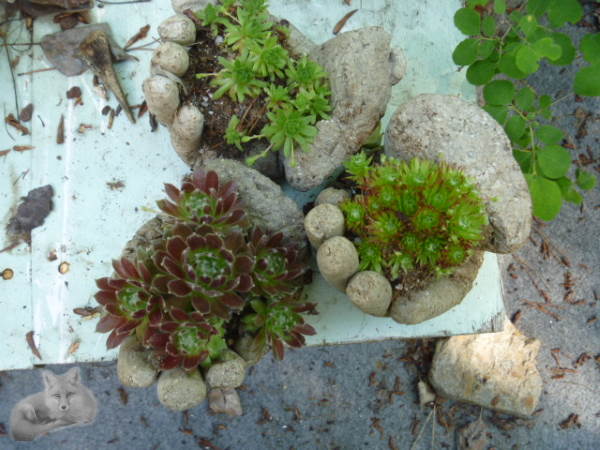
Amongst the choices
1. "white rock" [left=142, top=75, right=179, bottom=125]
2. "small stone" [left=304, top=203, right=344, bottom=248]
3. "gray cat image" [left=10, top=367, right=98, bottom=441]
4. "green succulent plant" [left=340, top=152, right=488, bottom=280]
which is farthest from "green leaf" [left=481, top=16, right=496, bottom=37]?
"gray cat image" [left=10, top=367, right=98, bottom=441]

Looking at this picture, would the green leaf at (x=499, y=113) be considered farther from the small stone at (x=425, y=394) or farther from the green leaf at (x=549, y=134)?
→ the small stone at (x=425, y=394)

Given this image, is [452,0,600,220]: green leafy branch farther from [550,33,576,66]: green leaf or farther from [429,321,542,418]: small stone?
[429,321,542,418]: small stone

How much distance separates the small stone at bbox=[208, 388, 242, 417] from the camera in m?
2.51

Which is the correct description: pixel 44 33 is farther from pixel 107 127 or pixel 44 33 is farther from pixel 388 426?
pixel 388 426

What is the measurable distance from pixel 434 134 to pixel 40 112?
174 centimetres

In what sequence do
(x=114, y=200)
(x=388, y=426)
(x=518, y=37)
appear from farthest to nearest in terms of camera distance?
(x=388, y=426)
(x=114, y=200)
(x=518, y=37)

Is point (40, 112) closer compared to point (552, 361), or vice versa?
point (40, 112)

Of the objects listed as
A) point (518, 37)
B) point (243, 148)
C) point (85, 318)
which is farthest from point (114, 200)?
point (518, 37)

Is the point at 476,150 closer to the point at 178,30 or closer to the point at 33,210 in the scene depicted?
the point at 178,30

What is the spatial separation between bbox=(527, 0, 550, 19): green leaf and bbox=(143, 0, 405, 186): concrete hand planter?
1.66 ft

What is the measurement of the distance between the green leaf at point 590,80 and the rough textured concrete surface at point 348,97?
24.8 inches

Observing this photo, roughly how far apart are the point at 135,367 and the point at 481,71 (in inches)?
62.8

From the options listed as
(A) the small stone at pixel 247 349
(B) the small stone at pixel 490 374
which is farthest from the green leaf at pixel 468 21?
(B) the small stone at pixel 490 374

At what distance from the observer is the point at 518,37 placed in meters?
1.83
